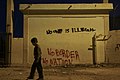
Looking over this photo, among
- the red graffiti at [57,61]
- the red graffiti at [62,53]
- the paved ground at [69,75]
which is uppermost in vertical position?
the red graffiti at [62,53]

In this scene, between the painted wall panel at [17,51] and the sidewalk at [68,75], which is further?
the painted wall panel at [17,51]

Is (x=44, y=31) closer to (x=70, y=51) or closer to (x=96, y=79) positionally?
(x=70, y=51)

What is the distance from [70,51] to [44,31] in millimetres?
2614

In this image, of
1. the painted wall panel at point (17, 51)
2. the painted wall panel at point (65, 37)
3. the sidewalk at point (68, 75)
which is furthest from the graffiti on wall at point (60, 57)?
the sidewalk at point (68, 75)

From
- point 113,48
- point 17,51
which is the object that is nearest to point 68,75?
point 113,48

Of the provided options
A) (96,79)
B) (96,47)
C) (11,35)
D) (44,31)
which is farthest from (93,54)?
(96,79)

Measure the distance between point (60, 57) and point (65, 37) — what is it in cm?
164

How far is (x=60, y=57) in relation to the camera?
27531 mm

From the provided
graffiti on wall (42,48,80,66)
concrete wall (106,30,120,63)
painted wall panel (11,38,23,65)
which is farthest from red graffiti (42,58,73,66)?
concrete wall (106,30,120,63)

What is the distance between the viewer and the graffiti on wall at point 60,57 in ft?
Answer: 90.2

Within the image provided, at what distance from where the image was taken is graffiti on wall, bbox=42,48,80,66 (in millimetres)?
27484

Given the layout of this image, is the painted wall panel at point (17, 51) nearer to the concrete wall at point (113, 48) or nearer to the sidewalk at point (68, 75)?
the concrete wall at point (113, 48)

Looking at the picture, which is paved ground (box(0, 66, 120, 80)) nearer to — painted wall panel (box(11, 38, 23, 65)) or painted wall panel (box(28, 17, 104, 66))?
painted wall panel (box(28, 17, 104, 66))

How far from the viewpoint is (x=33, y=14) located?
91.5 feet
